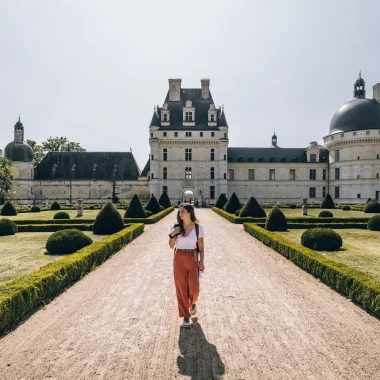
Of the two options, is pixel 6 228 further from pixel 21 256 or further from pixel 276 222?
pixel 276 222

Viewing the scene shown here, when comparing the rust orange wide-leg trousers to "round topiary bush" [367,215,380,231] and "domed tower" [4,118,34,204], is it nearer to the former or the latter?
"round topiary bush" [367,215,380,231]

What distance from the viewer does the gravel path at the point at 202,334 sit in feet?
13.7

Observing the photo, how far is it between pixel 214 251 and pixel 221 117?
37813mm

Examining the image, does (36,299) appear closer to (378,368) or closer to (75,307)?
(75,307)

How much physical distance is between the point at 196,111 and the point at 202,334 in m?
45.5

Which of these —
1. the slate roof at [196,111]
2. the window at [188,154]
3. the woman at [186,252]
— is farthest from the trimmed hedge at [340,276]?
the slate roof at [196,111]

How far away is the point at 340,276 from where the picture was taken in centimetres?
740

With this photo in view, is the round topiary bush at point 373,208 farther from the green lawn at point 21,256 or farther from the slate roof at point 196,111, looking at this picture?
the green lawn at point 21,256

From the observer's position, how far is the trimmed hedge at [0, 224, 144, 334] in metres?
5.44

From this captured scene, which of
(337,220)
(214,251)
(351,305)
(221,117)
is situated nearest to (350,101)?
(221,117)

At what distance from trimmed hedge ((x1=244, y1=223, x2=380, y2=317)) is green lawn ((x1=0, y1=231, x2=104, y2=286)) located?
7080 millimetres

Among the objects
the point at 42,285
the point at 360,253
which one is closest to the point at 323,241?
the point at 360,253

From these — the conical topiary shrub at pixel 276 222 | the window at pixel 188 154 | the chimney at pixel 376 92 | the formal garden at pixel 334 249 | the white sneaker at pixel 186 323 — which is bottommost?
the white sneaker at pixel 186 323

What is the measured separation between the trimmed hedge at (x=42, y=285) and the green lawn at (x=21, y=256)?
3.77 ft
